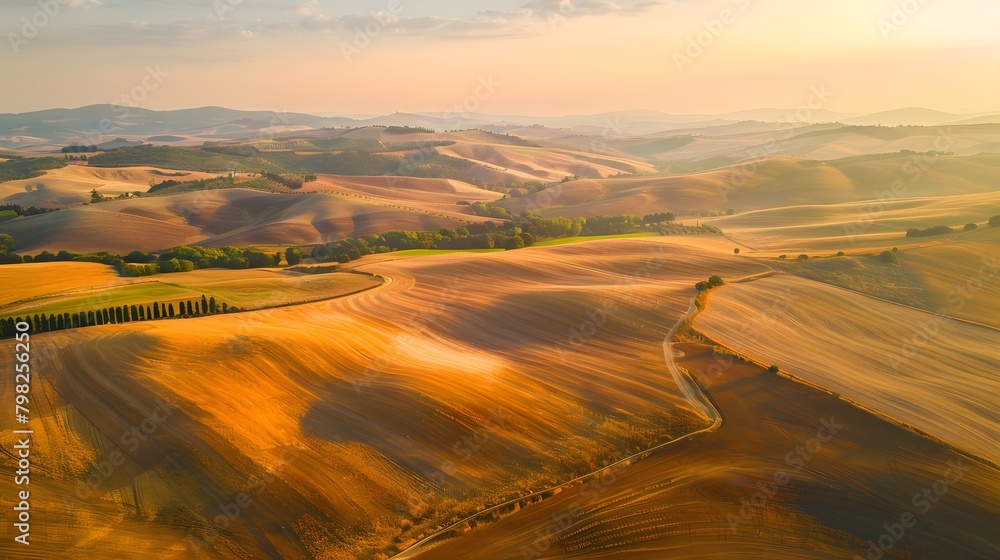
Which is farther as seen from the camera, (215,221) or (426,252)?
(215,221)

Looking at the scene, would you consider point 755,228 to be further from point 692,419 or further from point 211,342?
point 211,342

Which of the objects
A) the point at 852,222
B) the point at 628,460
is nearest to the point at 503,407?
the point at 628,460

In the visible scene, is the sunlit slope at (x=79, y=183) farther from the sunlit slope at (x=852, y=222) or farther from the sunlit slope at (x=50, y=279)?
the sunlit slope at (x=852, y=222)

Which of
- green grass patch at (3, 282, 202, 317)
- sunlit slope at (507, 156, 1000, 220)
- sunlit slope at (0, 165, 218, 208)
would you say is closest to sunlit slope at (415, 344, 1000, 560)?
green grass patch at (3, 282, 202, 317)

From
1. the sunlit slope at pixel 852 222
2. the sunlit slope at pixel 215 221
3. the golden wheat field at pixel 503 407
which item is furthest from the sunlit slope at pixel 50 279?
the sunlit slope at pixel 852 222

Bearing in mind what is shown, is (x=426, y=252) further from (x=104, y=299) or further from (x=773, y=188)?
(x=773, y=188)

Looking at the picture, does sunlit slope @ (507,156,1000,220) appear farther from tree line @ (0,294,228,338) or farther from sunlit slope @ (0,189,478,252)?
tree line @ (0,294,228,338)

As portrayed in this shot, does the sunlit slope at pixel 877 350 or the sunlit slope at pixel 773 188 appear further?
the sunlit slope at pixel 773 188
